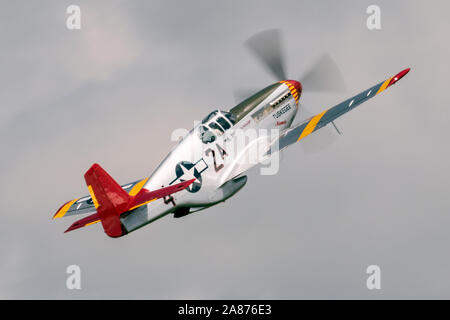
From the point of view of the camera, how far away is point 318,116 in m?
28.6

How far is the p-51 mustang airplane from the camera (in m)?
23.9

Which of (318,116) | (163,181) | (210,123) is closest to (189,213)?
(163,181)

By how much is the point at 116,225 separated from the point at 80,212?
3.15 metres

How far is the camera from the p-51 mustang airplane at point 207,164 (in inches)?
942

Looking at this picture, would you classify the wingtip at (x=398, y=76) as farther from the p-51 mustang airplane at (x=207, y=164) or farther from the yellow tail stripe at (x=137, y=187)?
the yellow tail stripe at (x=137, y=187)

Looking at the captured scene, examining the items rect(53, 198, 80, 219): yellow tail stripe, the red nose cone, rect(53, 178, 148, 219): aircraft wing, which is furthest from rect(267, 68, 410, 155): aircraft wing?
rect(53, 198, 80, 219): yellow tail stripe

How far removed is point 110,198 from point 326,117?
8.10 metres

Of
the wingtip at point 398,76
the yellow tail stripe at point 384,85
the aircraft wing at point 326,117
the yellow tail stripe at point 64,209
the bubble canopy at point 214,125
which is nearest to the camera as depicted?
the bubble canopy at point 214,125

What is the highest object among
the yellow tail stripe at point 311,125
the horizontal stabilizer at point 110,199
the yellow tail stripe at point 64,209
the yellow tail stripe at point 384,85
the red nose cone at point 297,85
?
the red nose cone at point 297,85

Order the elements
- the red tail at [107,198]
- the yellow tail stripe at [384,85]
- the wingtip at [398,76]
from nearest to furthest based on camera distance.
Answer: the red tail at [107,198], the wingtip at [398,76], the yellow tail stripe at [384,85]

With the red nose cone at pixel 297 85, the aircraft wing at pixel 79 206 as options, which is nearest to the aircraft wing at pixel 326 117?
the red nose cone at pixel 297 85

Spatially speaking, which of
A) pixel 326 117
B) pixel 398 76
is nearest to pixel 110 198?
pixel 326 117

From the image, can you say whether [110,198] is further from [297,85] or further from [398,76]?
[398,76]

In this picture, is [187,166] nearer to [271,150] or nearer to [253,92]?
[271,150]
